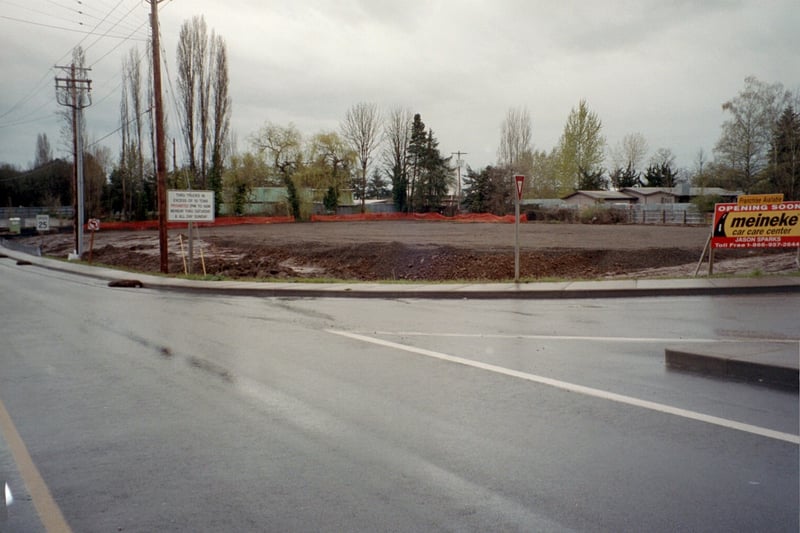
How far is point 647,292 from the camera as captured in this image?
1623 centimetres

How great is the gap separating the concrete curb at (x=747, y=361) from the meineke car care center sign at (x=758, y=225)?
10027 millimetres

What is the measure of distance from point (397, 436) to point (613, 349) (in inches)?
195

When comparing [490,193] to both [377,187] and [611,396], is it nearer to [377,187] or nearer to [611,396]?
[377,187]

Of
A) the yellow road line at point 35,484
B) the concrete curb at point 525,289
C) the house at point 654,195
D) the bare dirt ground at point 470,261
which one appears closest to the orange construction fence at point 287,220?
the house at point 654,195

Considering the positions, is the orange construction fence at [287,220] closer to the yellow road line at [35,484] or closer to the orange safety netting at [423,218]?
the orange safety netting at [423,218]

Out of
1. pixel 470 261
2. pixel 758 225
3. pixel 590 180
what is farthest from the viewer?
pixel 590 180

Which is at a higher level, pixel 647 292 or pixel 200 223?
pixel 200 223

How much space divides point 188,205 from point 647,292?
18269mm

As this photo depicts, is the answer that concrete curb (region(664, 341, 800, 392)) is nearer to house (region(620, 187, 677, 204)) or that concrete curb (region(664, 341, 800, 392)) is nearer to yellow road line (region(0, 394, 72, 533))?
yellow road line (region(0, 394, 72, 533))

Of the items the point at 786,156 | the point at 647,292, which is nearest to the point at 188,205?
the point at 647,292

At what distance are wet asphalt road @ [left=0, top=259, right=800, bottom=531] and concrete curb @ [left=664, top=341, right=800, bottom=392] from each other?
0.33 meters

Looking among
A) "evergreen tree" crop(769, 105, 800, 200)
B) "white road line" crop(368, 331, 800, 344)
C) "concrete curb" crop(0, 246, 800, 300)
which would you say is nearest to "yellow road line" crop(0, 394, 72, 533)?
"white road line" crop(368, 331, 800, 344)

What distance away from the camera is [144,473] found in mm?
4988

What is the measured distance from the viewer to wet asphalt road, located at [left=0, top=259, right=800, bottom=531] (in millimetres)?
4266
